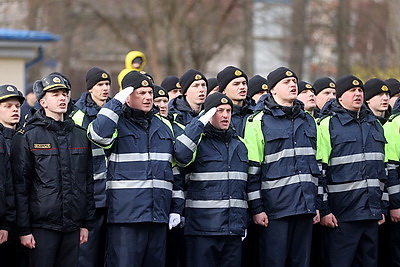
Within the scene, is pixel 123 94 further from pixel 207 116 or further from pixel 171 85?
pixel 171 85

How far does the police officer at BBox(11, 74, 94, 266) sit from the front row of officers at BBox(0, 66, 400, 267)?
0.01 metres

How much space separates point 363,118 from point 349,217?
45.4 inches

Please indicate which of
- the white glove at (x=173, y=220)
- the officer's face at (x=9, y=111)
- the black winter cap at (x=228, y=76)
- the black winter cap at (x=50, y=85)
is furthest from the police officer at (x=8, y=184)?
the black winter cap at (x=228, y=76)

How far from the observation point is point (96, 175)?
956 cm

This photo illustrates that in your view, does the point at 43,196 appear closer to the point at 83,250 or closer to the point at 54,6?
the point at 83,250

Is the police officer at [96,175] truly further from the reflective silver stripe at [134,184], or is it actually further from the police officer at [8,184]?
the police officer at [8,184]

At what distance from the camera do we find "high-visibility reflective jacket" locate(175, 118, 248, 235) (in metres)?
8.92

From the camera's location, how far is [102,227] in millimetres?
9711

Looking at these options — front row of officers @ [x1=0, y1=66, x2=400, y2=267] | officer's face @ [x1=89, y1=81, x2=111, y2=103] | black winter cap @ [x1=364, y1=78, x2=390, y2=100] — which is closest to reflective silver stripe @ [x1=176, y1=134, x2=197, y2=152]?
front row of officers @ [x1=0, y1=66, x2=400, y2=267]

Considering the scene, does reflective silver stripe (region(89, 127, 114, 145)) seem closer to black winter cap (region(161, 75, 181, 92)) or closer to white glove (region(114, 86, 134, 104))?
white glove (region(114, 86, 134, 104))

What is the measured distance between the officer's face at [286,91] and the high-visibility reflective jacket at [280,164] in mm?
116

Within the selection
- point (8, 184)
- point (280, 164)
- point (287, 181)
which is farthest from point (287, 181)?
point (8, 184)

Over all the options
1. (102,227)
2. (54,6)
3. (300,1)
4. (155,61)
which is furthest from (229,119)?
(300,1)

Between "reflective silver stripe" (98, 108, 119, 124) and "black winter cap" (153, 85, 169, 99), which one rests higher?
"black winter cap" (153, 85, 169, 99)
